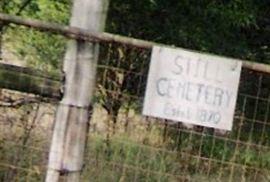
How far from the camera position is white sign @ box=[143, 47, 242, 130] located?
419cm

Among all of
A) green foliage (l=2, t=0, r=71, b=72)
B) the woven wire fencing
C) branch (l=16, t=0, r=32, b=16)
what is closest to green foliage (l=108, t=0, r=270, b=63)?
green foliage (l=2, t=0, r=71, b=72)

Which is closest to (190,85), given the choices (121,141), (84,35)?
(84,35)

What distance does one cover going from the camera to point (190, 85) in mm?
4195

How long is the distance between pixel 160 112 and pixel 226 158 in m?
1.31

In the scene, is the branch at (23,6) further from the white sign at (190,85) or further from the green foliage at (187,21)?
the white sign at (190,85)

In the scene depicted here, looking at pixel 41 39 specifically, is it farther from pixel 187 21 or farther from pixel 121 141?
pixel 121 141

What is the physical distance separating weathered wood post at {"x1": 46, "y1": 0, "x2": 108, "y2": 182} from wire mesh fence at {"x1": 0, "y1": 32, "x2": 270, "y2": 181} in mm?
382

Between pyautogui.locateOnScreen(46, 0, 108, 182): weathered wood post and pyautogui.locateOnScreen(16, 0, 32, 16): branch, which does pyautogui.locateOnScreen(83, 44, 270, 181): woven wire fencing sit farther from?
pyautogui.locateOnScreen(16, 0, 32, 16): branch

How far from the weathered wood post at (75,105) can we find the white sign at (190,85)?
0.34 metres

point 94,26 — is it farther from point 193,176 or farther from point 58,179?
point 193,176

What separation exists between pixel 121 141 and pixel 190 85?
81 centimetres

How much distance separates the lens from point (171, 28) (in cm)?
693

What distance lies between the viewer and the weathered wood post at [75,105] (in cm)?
419

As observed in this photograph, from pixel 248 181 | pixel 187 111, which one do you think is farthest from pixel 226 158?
pixel 187 111
